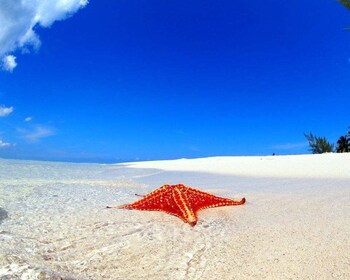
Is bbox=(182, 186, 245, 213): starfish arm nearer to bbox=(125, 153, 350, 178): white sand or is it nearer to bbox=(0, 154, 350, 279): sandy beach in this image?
bbox=(0, 154, 350, 279): sandy beach

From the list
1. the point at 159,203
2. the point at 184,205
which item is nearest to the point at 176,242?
the point at 184,205

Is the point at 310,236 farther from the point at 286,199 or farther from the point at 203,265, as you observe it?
the point at 286,199

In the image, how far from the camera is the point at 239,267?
207 cm

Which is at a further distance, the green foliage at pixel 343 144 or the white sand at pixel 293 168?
the green foliage at pixel 343 144

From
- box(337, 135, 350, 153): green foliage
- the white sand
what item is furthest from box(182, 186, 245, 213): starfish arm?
box(337, 135, 350, 153): green foliage

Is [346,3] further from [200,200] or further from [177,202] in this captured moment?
[177,202]

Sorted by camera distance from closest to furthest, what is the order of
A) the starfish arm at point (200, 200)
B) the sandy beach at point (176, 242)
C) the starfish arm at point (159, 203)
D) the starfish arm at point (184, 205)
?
1. the sandy beach at point (176, 242)
2. the starfish arm at point (184, 205)
3. the starfish arm at point (159, 203)
4. the starfish arm at point (200, 200)

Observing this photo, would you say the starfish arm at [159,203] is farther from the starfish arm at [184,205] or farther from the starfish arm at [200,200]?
the starfish arm at [200,200]

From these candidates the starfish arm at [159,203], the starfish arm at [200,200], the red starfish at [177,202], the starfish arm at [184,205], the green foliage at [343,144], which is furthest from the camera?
the green foliage at [343,144]

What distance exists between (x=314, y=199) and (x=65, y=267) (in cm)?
293

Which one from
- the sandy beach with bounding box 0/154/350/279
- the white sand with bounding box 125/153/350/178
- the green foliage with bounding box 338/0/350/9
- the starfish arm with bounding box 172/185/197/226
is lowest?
the sandy beach with bounding box 0/154/350/279

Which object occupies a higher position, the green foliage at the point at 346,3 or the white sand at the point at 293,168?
the green foliage at the point at 346,3

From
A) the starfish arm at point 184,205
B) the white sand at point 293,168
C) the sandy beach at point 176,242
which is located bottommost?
the sandy beach at point 176,242

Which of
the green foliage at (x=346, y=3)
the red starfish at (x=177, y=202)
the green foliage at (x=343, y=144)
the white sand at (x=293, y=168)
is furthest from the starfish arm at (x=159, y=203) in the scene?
the green foliage at (x=343, y=144)
